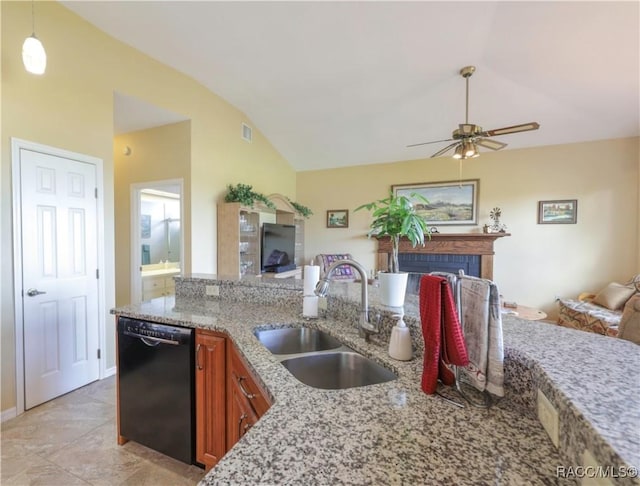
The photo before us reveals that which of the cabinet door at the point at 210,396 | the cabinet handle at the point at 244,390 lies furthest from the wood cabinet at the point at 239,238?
the cabinet handle at the point at 244,390

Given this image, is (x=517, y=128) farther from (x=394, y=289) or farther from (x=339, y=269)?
(x=339, y=269)

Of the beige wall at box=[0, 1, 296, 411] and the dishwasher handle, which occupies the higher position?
the beige wall at box=[0, 1, 296, 411]

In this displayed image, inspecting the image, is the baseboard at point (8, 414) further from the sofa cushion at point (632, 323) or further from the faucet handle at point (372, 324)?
the sofa cushion at point (632, 323)

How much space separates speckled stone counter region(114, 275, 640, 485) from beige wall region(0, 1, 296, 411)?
2516 millimetres

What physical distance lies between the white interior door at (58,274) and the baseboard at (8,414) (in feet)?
0.26

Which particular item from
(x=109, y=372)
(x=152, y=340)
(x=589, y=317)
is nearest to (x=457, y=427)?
(x=152, y=340)

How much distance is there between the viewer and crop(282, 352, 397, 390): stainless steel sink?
1273 millimetres

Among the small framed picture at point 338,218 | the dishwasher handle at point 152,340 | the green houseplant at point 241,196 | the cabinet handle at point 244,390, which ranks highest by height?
the green houseplant at point 241,196

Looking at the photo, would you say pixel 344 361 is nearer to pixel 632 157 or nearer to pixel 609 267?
pixel 609 267

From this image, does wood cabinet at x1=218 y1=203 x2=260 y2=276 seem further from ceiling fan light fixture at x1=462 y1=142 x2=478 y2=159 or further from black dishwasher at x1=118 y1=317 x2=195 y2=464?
ceiling fan light fixture at x1=462 y1=142 x2=478 y2=159

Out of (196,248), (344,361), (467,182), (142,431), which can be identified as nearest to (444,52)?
(467,182)

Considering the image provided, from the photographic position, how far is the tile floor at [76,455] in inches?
64.6

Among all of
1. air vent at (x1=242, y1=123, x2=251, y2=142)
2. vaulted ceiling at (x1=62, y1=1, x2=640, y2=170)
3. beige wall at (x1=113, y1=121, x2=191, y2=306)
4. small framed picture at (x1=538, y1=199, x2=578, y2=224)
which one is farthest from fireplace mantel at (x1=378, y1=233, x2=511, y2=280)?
beige wall at (x1=113, y1=121, x2=191, y2=306)

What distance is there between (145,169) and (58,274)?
6.19 ft
